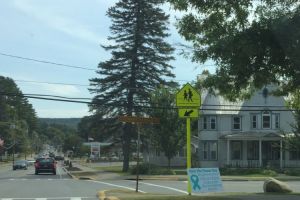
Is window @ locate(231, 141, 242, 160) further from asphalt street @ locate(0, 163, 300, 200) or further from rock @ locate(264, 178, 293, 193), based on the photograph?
rock @ locate(264, 178, 293, 193)

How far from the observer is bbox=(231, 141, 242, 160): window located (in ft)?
205

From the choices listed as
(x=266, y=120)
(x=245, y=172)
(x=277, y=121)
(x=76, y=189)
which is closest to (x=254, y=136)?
(x=266, y=120)

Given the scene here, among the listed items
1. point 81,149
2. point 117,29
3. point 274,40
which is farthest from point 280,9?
point 81,149

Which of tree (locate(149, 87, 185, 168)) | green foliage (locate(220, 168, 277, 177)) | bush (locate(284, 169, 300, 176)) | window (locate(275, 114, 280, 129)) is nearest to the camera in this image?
bush (locate(284, 169, 300, 176))

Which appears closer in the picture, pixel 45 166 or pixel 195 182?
pixel 195 182

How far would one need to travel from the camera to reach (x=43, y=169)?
180 feet

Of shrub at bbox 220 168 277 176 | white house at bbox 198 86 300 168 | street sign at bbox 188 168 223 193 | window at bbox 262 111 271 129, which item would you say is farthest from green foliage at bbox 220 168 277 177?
street sign at bbox 188 168 223 193

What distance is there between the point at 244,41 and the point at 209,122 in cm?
4789

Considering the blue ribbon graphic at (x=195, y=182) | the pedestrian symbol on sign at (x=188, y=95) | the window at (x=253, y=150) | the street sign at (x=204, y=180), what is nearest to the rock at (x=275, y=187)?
the street sign at (x=204, y=180)

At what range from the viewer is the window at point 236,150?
62.6 m

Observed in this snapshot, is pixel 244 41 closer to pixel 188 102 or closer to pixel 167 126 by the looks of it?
pixel 188 102

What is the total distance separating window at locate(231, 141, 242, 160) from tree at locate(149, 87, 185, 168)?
856 centimetres

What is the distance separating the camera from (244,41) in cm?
1509

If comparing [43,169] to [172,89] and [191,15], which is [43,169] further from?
[191,15]
